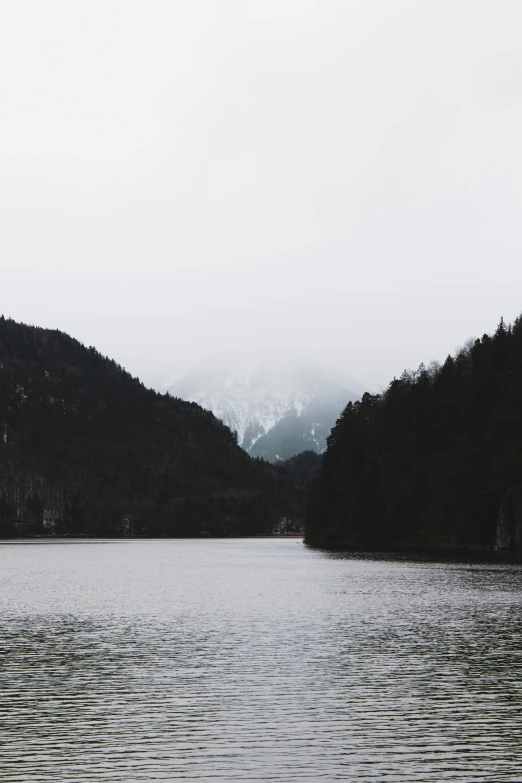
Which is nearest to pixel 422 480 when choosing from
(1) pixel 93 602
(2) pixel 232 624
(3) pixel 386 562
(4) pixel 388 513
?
(4) pixel 388 513

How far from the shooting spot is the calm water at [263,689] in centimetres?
2594

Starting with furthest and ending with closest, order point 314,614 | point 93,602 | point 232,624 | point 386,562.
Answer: point 386,562
point 93,602
point 314,614
point 232,624

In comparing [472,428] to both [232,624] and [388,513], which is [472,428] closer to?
[388,513]

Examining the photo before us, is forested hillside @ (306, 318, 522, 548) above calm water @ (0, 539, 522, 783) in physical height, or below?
above

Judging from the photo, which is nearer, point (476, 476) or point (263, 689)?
point (263, 689)

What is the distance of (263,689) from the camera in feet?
121

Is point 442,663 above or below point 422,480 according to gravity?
below

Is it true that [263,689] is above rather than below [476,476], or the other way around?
below

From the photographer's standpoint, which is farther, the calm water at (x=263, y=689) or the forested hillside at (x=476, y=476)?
the forested hillside at (x=476, y=476)

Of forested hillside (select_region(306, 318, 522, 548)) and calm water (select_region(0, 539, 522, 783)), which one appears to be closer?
calm water (select_region(0, 539, 522, 783))

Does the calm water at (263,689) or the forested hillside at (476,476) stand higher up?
the forested hillside at (476,476)

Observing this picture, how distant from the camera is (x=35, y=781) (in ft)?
78.7

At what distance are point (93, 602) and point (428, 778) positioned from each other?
187ft

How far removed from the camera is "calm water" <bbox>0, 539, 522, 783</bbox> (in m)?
25.9
